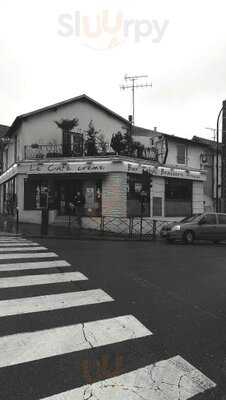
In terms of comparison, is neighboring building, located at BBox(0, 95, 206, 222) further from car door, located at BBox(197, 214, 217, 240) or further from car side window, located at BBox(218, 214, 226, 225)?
car side window, located at BBox(218, 214, 226, 225)

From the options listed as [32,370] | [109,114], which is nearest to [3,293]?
[32,370]

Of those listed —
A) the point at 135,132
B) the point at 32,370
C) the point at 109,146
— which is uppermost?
the point at 135,132

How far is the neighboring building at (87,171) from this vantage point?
888 inches

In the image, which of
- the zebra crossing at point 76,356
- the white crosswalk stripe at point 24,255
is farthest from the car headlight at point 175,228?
the zebra crossing at point 76,356

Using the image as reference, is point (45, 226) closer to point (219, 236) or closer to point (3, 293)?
point (219, 236)

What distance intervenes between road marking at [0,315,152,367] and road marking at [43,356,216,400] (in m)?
0.81

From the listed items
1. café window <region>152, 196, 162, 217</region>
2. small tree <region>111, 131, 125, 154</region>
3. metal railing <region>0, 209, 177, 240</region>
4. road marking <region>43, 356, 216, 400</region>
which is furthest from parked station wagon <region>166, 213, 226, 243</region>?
road marking <region>43, 356, 216, 400</region>

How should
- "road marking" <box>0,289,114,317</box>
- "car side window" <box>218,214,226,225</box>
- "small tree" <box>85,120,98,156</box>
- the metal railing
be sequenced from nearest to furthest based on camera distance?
"road marking" <box>0,289,114,317</box>
"car side window" <box>218,214,226,225</box>
the metal railing
"small tree" <box>85,120,98,156</box>

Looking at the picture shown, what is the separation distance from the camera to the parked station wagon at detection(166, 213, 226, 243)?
59.2 feet

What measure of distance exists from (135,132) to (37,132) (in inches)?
380

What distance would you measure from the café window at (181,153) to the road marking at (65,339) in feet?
80.6

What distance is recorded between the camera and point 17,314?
18.6ft

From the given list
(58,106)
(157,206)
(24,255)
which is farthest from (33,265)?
(58,106)

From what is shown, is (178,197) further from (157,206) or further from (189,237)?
(189,237)
